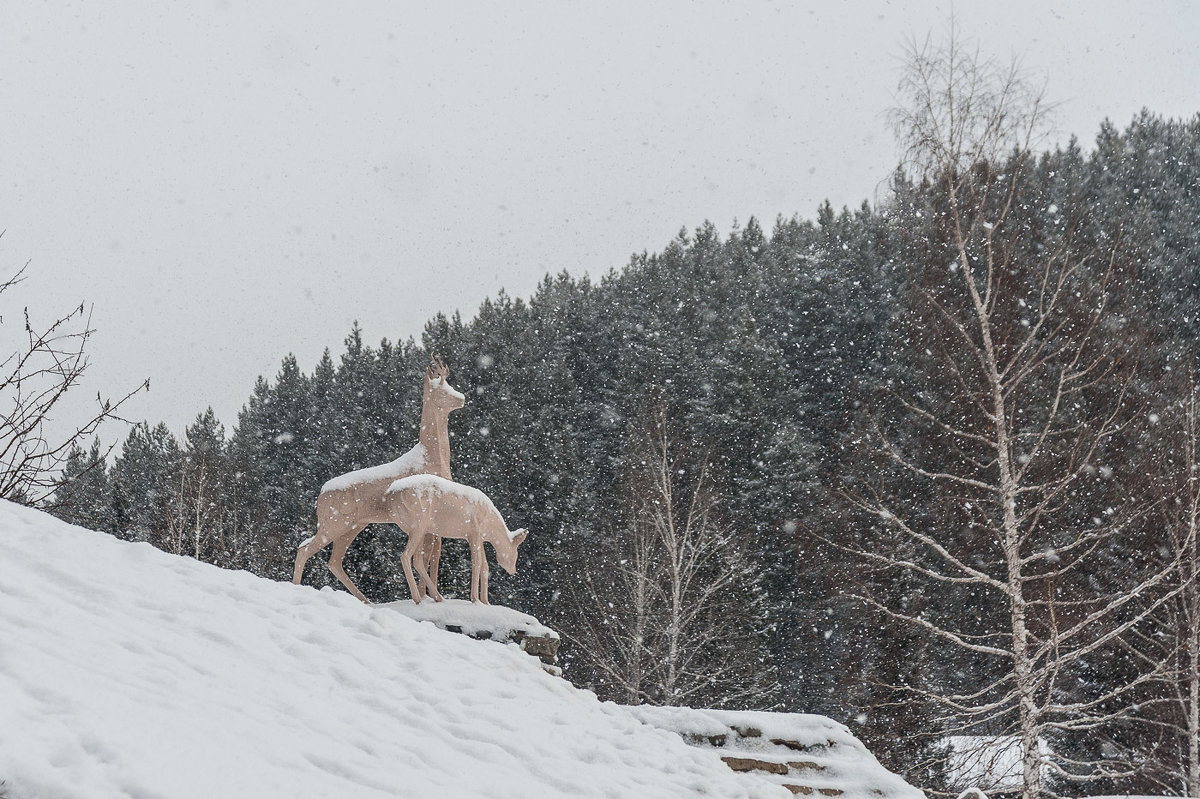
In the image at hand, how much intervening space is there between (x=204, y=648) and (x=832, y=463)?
867 inches

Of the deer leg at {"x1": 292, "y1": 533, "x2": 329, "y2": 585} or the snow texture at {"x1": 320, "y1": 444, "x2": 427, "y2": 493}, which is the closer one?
the deer leg at {"x1": 292, "y1": 533, "x2": 329, "y2": 585}

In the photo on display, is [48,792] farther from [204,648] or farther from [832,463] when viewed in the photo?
[832,463]

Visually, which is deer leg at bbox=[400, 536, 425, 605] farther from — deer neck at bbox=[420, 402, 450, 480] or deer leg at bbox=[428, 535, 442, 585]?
deer neck at bbox=[420, 402, 450, 480]

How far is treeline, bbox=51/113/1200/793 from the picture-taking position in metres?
11.7

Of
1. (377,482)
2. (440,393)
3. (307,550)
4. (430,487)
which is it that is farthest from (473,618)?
(440,393)

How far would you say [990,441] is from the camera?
9.62 m

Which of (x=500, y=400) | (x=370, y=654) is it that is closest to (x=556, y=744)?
(x=370, y=654)

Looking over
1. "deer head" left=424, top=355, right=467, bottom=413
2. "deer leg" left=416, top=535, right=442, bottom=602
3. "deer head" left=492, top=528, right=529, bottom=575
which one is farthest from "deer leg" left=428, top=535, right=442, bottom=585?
"deer head" left=424, top=355, right=467, bottom=413

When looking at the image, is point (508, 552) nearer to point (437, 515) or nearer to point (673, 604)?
point (437, 515)

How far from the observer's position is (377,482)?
1127 centimetres

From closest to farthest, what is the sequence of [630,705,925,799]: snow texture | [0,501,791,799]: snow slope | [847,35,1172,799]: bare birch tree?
[0,501,791,799]: snow slope < [630,705,925,799]: snow texture < [847,35,1172,799]: bare birch tree

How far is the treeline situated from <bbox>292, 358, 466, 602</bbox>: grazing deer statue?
2557 mm

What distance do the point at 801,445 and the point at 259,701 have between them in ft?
75.8

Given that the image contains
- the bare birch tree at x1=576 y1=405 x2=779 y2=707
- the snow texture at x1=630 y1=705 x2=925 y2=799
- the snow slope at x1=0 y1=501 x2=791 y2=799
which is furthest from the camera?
the bare birch tree at x1=576 y1=405 x2=779 y2=707
